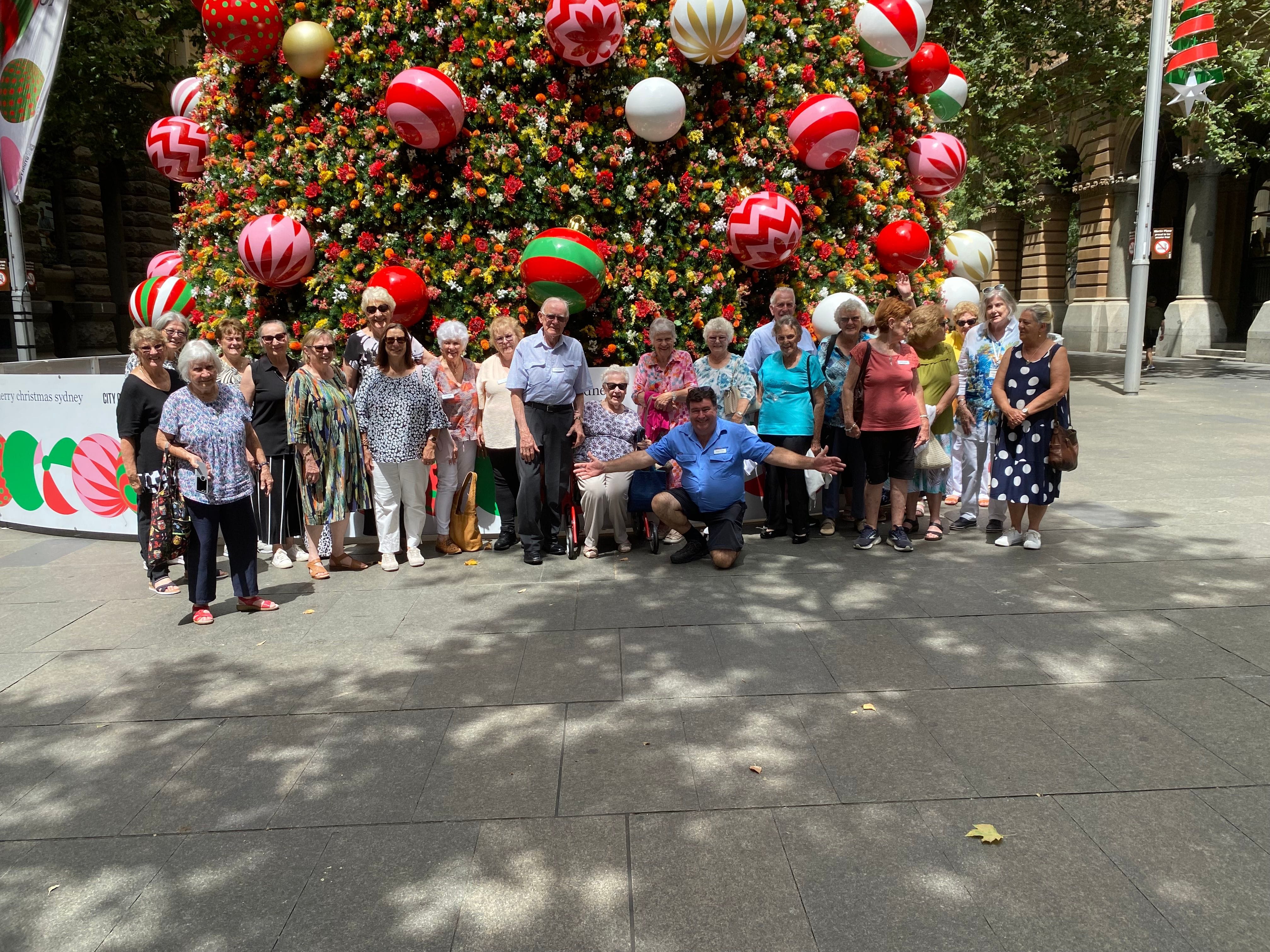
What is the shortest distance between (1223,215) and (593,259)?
2995 cm

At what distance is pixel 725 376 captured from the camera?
709cm

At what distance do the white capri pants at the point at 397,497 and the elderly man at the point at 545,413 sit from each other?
2.33 feet

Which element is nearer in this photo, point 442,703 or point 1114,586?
point 442,703

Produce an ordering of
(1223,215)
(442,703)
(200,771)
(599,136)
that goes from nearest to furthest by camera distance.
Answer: (200,771)
(442,703)
(599,136)
(1223,215)

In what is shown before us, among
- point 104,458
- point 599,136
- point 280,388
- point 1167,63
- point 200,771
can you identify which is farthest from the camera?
point 1167,63

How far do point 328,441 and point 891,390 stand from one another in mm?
3907

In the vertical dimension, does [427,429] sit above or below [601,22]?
Answer: below

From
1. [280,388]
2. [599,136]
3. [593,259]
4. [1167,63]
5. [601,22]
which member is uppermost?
[1167,63]

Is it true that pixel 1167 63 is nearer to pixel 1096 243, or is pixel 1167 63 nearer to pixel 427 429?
pixel 1096 243

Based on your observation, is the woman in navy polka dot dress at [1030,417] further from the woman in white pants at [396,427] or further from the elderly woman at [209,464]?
the elderly woman at [209,464]

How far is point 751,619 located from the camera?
534 centimetres

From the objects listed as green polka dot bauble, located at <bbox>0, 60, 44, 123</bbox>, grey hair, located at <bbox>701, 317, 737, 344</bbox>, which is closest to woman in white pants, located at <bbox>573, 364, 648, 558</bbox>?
grey hair, located at <bbox>701, 317, 737, 344</bbox>

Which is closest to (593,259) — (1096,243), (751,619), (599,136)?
(599,136)

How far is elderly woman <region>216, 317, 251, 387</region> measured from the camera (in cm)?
646
